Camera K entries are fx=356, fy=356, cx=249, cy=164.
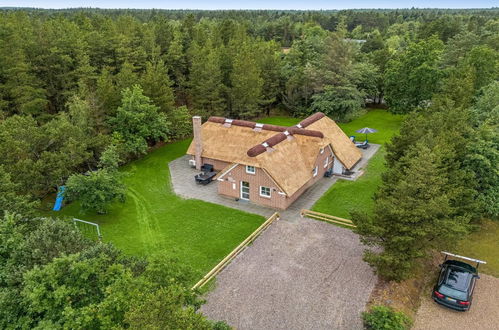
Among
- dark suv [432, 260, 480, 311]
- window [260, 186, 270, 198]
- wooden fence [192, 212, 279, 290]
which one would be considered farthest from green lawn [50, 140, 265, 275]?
dark suv [432, 260, 480, 311]

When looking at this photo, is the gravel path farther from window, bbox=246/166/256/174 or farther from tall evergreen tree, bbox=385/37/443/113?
tall evergreen tree, bbox=385/37/443/113

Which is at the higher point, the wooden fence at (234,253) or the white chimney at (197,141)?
the white chimney at (197,141)

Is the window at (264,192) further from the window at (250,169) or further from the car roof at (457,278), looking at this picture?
the car roof at (457,278)

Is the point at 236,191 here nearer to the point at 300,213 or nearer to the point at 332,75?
the point at 300,213

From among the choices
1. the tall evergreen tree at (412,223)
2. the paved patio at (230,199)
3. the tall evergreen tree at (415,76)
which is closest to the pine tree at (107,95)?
the paved patio at (230,199)

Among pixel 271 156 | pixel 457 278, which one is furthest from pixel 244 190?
pixel 457 278

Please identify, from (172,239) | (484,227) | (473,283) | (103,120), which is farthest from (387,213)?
(103,120)
